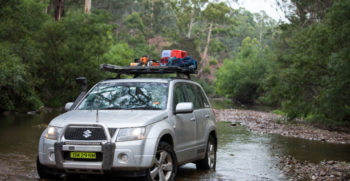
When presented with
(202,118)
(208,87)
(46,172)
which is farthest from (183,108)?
(208,87)

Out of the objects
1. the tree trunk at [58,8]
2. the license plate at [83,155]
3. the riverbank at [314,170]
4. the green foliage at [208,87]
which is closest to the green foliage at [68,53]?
the tree trunk at [58,8]

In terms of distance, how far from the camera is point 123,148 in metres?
7.11

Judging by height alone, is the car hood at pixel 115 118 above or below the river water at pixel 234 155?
above

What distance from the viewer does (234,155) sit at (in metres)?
13.8

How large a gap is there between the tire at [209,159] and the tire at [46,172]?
10.4 feet

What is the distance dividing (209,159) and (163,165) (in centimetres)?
272

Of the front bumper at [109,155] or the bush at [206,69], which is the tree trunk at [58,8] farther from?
the bush at [206,69]

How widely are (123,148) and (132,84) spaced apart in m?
2.04

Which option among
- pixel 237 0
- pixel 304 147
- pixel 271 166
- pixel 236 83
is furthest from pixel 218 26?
pixel 271 166

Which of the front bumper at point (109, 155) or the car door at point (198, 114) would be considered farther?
the car door at point (198, 114)

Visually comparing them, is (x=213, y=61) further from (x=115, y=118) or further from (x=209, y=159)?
(x=115, y=118)

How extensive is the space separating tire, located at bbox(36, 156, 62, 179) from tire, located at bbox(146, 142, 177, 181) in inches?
59.8

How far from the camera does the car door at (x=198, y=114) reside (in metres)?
9.59

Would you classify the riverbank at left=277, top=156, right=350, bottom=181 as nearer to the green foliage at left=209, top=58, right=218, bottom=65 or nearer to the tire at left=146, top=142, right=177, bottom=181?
the tire at left=146, top=142, right=177, bottom=181
